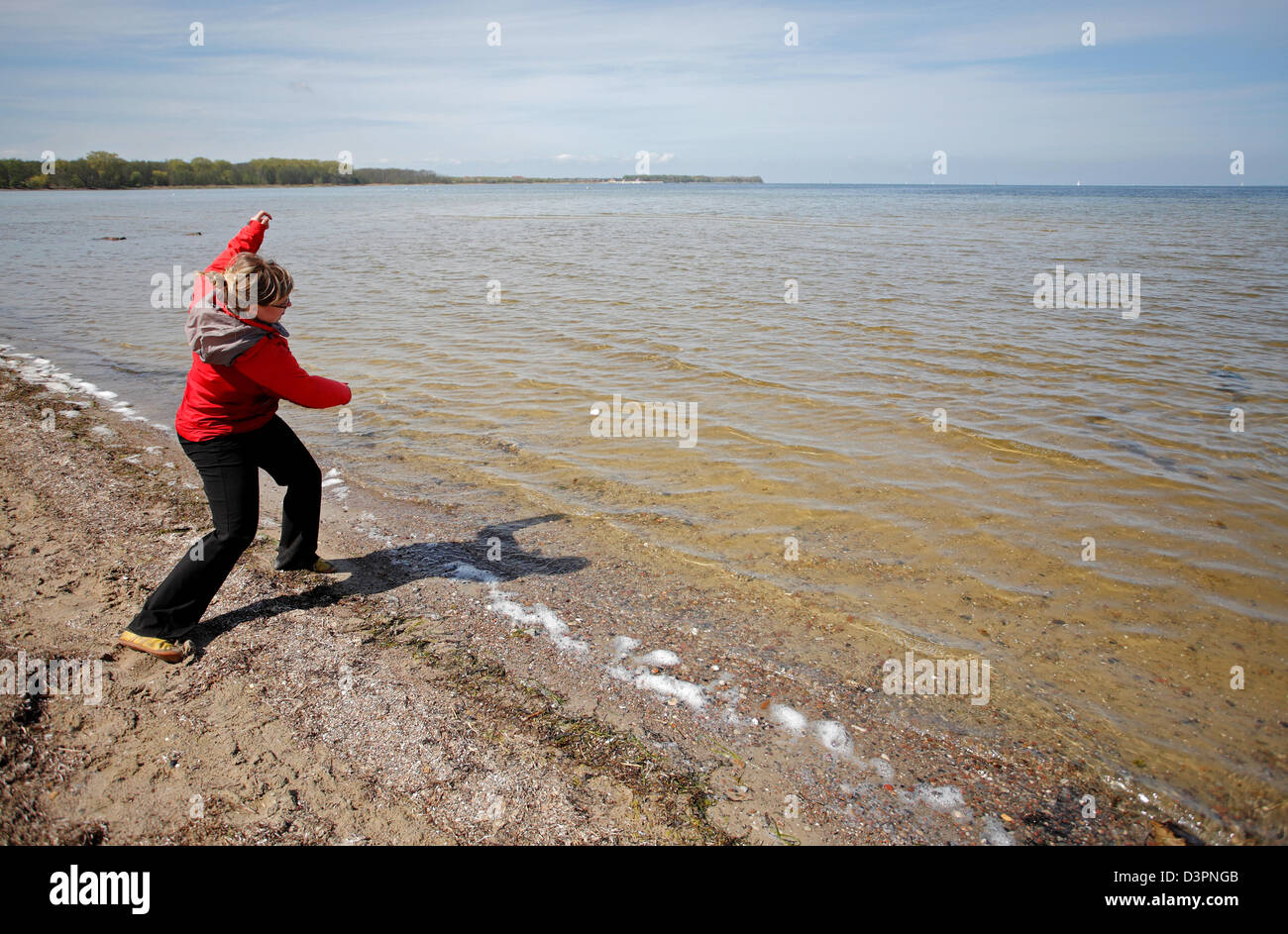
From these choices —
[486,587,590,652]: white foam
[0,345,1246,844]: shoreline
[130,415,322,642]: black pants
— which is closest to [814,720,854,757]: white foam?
[0,345,1246,844]: shoreline

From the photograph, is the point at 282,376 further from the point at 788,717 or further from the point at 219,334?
the point at 788,717

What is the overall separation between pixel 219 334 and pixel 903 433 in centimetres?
668

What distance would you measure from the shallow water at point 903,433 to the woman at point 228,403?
2508 millimetres

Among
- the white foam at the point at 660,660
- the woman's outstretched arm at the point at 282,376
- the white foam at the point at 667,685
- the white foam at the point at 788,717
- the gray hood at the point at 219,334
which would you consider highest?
the gray hood at the point at 219,334

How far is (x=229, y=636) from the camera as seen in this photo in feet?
13.8

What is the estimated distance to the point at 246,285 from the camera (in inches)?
148

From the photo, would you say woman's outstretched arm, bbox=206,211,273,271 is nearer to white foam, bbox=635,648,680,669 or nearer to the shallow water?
the shallow water

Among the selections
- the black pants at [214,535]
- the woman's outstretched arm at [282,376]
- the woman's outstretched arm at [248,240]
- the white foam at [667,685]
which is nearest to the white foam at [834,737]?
the white foam at [667,685]

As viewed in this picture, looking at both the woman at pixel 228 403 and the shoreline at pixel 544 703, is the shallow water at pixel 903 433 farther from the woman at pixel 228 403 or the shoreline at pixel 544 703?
the woman at pixel 228 403

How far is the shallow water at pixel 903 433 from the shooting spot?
464 centimetres

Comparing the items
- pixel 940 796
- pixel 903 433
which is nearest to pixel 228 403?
pixel 940 796

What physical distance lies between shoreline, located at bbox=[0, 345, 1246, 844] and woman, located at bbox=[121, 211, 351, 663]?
28 centimetres
